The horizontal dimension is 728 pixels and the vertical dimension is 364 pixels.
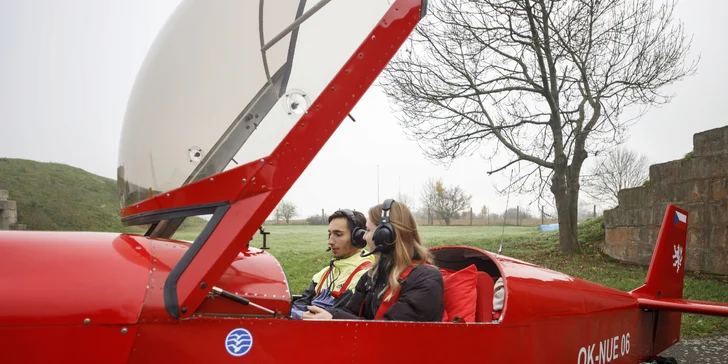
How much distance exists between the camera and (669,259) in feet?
14.9

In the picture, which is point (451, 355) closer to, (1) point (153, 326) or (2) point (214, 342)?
(2) point (214, 342)

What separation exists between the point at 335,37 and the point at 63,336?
4.94 ft

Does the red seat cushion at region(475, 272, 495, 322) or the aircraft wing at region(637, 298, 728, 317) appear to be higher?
the red seat cushion at region(475, 272, 495, 322)

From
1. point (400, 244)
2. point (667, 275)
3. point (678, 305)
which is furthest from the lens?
point (667, 275)

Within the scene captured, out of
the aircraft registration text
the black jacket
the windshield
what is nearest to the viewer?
the windshield

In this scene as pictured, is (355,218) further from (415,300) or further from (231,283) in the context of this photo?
(231,283)

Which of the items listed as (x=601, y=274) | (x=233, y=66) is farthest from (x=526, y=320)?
(x=601, y=274)

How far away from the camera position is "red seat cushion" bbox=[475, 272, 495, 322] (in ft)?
9.24

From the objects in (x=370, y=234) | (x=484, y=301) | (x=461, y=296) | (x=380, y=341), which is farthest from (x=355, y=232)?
(x=380, y=341)

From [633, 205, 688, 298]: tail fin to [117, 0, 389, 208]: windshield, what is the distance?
3.74 meters

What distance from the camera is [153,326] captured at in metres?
1.77

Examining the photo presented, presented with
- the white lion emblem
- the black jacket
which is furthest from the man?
the white lion emblem

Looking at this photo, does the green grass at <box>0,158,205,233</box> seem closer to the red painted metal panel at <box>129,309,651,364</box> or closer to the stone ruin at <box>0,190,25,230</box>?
the stone ruin at <box>0,190,25,230</box>

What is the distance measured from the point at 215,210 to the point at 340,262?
6.29ft
